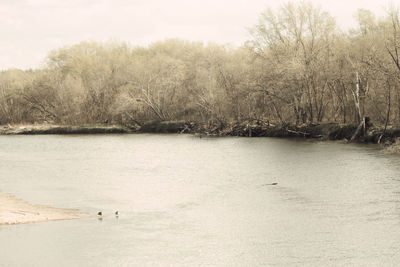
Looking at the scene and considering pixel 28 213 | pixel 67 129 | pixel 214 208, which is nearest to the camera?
pixel 28 213

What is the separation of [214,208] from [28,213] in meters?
5.98

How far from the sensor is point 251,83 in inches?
1909

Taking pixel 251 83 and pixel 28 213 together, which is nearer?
pixel 28 213

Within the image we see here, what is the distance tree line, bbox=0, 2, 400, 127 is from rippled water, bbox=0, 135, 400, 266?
27.8 ft

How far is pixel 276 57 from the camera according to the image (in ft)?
156

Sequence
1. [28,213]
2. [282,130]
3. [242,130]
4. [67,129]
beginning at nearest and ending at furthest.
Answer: [28,213], [282,130], [242,130], [67,129]

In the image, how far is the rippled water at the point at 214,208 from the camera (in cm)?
1298

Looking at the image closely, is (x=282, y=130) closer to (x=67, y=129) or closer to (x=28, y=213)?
(x=67, y=129)

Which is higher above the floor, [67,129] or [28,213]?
[67,129]

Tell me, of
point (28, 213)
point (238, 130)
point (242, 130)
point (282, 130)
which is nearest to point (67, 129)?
point (238, 130)

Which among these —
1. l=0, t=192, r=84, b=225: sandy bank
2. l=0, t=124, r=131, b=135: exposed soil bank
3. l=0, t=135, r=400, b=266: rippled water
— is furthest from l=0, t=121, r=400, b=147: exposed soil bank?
l=0, t=192, r=84, b=225: sandy bank

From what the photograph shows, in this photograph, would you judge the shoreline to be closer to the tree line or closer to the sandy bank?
the tree line

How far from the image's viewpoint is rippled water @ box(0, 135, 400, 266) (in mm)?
12984

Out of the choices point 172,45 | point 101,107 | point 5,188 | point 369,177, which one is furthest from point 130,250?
point 172,45
